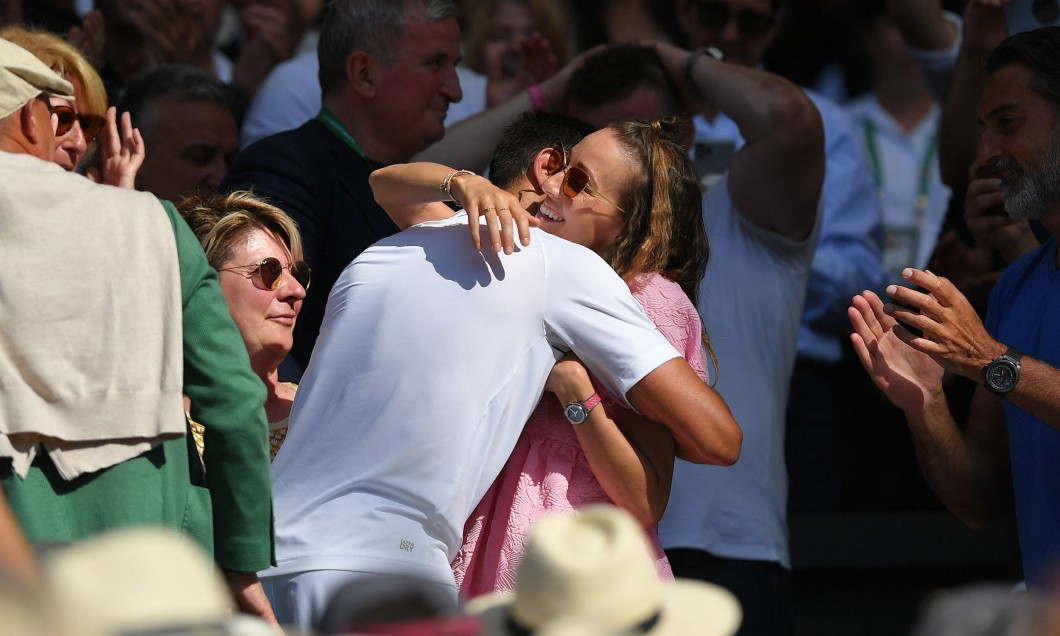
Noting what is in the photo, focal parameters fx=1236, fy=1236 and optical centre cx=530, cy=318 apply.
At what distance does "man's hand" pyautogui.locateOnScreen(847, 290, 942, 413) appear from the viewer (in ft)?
9.75

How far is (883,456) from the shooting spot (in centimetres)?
450

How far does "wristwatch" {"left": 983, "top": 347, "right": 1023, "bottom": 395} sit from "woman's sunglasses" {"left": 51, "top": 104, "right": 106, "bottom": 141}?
2.05 metres

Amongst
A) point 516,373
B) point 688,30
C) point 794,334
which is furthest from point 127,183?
point 688,30

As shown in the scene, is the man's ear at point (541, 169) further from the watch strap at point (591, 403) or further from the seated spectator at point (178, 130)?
the seated spectator at point (178, 130)

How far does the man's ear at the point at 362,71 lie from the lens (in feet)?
12.2

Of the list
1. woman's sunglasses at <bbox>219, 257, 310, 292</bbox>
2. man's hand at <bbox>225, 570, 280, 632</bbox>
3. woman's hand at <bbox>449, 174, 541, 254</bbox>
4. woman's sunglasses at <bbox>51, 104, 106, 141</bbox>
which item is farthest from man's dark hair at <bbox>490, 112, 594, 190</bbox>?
man's hand at <bbox>225, 570, 280, 632</bbox>

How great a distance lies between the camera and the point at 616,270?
8.43 ft

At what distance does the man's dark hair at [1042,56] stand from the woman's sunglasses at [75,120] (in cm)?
229

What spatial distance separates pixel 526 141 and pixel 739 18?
182cm

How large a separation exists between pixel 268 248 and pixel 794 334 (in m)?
1.63

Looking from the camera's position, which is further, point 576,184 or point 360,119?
point 360,119

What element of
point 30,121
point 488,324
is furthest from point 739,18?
point 30,121

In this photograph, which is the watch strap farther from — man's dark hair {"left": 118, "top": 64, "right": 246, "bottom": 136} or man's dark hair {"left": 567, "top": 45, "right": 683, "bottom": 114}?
man's dark hair {"left": 118, "top": 64, "right": 246, "bottom": 136}

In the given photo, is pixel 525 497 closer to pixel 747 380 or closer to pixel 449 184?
pixel 449 184
